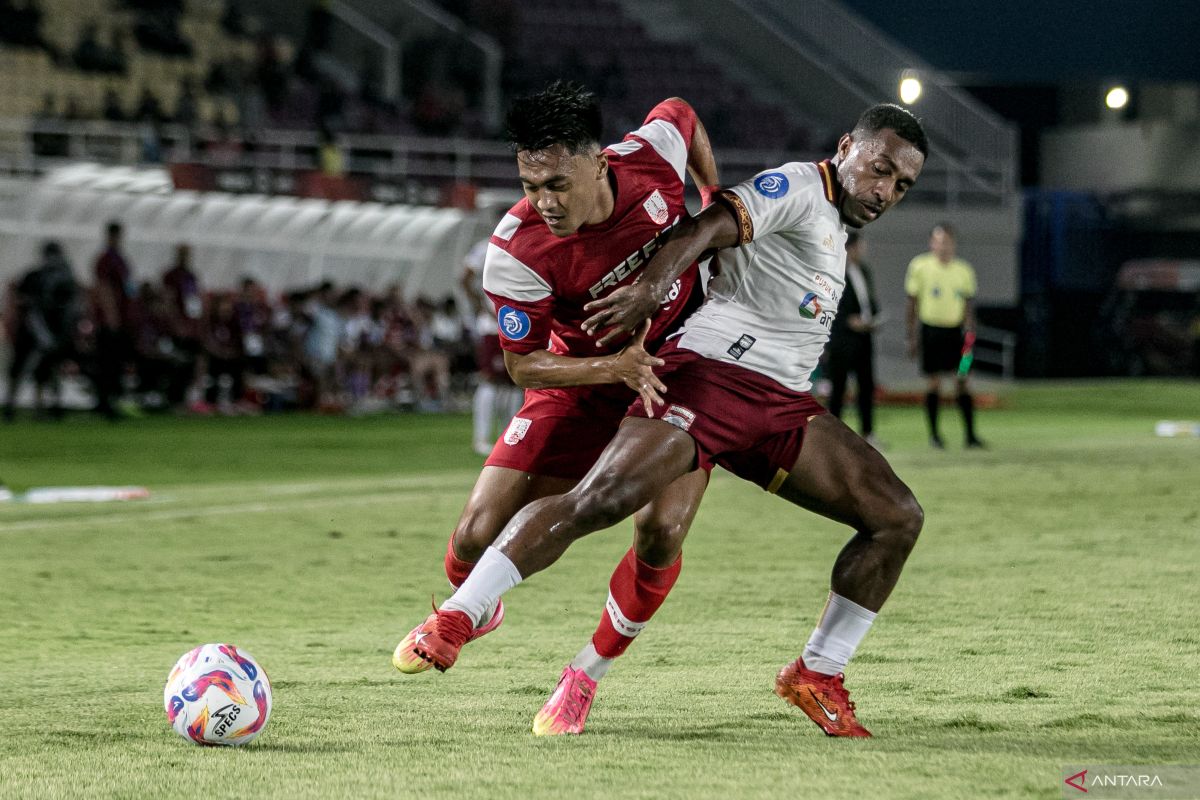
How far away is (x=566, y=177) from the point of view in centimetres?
522

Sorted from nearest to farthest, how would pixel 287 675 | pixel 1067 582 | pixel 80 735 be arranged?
1. pixel 80 735
2. pixel 287 675
3. pixel 1067 582

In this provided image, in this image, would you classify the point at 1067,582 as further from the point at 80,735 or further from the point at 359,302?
the point at 359,302

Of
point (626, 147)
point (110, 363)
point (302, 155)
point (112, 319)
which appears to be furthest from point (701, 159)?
point (302, 155)

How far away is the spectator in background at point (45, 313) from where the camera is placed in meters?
18.8

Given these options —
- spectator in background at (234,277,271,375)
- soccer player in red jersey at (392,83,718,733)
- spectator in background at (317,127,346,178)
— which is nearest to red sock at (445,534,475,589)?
soccer player in red jersey at (392,83,718,733)

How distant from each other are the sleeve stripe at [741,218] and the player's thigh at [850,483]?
713 millimetres

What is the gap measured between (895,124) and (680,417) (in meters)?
1.27

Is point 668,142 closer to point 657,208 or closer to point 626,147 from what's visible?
point 626,147

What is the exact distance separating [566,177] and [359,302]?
59.0 ft

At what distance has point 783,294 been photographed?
5.59m

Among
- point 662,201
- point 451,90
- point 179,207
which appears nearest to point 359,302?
point 179,207

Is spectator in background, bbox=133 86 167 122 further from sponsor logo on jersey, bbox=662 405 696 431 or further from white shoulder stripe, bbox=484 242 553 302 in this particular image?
sponsor logo on jersey, bbox=662 405 696 431

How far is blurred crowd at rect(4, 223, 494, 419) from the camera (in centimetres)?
1931

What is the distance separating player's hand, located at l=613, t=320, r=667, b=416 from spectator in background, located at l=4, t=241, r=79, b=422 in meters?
14.9
